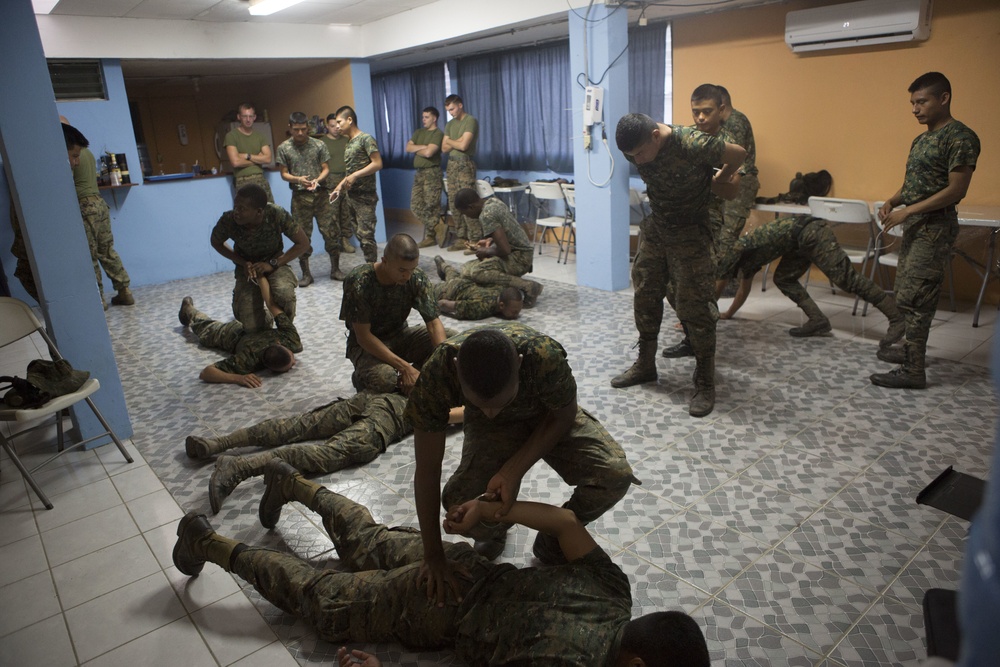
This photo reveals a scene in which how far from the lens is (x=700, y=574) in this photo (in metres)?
2.37

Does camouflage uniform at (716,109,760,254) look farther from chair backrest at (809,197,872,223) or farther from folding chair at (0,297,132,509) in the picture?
folding chair at (0,297,132,509)

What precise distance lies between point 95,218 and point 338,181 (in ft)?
8.16

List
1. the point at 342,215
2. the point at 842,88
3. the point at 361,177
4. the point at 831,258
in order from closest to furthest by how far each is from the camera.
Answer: the point at 831,258 < the point at 842,88 < the point at 361,177 < the point at 342,215

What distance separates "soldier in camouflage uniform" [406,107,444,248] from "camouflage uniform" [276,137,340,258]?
1.50m

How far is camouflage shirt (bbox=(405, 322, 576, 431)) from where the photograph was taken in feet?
6.44

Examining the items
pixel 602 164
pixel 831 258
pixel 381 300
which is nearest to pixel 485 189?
pixel 602 164

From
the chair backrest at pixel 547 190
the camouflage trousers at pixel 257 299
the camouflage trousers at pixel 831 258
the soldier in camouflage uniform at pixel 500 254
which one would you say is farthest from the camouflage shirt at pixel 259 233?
the camouflage trousers at pixel 831 258

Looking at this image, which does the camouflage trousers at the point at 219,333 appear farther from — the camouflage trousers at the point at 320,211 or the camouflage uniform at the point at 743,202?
the camouflage uniform at the point at 743,202

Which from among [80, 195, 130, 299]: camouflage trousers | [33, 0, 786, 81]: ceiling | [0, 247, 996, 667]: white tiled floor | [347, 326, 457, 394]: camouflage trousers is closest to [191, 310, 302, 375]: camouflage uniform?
[0, 247, 996, 667]: white tiled floor

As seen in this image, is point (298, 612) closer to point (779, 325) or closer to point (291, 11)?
point (779, 325)

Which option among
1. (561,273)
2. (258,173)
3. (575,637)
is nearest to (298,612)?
(575,637)

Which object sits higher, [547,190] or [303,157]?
[303,157]

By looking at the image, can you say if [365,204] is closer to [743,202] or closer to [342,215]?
[342,215]

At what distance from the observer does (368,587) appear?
204 centimetres
